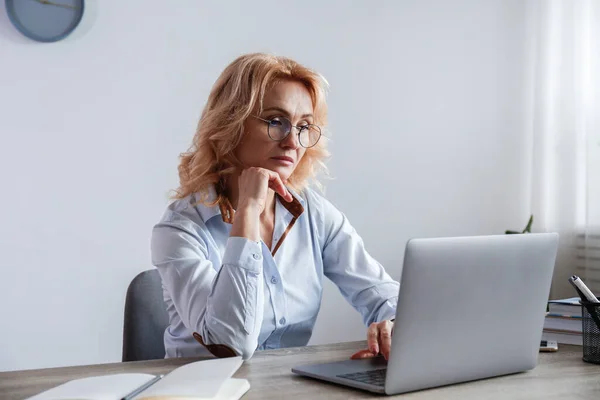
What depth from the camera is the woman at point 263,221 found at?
1.51 meters

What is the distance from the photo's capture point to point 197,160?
1763 mm

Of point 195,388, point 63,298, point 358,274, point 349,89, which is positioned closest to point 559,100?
point 349,89

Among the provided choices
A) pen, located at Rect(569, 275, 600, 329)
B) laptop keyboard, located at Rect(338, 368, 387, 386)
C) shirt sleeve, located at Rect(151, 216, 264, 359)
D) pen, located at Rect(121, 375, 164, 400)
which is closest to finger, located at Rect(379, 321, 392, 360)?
laptop keyboard, located at Rect(338, 368, 387, 386)

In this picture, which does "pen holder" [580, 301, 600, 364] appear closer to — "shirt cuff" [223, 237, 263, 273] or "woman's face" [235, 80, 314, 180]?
"shirt cuff" [223, 237, 263, 273]

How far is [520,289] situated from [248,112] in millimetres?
775

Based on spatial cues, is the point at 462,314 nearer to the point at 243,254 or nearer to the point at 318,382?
the point at 318,382

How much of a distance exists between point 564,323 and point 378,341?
0.43 metres

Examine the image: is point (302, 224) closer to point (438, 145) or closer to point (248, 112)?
point (248, 112)

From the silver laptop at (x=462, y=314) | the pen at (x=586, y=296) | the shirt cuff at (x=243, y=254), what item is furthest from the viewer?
the shirt cuff at (x=243, y=254)

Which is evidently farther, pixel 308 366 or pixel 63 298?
pixel 63 298

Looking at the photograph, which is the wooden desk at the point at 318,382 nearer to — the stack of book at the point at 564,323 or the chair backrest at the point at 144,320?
the stack of book at the point at 564,323

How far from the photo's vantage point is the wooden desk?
1052mm

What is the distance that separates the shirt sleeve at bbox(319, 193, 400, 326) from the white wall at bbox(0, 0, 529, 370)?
1.19 metres

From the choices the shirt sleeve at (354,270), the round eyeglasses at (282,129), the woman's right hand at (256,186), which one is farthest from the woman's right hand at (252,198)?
the shirt sleeve at (354,270)
